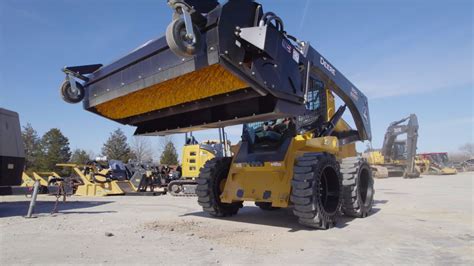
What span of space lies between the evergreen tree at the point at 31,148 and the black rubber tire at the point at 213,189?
3533 centimetres

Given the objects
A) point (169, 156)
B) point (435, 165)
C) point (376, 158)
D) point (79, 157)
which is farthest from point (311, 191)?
point (79, 157)

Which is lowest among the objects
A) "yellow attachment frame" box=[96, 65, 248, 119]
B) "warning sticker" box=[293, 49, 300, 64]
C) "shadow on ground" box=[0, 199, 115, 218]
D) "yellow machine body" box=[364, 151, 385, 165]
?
"shadow on ground" box=[0, 199, 115, 218]

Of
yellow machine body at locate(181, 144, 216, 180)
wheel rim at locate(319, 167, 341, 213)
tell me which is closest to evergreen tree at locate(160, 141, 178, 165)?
yellow machine body at locate(181, 144, 216, 180)

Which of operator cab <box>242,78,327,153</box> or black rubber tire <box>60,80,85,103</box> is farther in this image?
operator cab <box>242,78,327,153</box>

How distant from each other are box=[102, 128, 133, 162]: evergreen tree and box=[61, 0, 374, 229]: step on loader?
42597 mm

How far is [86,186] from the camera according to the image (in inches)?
587

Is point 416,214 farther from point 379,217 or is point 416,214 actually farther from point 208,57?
point 208,57

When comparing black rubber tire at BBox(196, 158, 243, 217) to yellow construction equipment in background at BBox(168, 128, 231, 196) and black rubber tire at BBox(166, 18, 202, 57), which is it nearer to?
black rubber tire at BBox(166, 18, 202, 57)

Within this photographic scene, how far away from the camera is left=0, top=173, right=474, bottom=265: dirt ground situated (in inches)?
155

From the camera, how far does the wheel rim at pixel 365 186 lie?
7.85 m

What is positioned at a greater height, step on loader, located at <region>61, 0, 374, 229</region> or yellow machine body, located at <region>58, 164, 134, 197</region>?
step on loader, located at <region>61, 0, 374, 229</region>

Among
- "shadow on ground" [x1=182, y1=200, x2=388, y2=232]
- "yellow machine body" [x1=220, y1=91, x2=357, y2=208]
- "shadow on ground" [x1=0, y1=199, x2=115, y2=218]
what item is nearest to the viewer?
"yellow machine body" [x1=220, y1=91, x2=357, y2=208]

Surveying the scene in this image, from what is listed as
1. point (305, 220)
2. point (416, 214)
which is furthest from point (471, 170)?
point (305, 220)

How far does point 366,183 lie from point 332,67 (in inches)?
113
